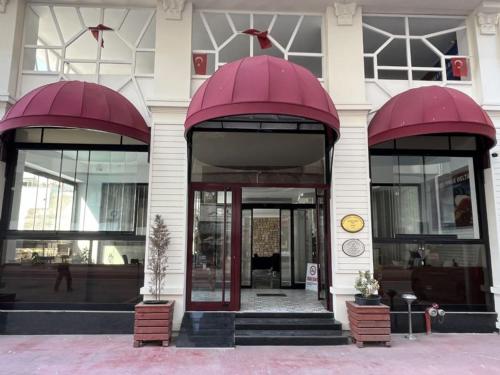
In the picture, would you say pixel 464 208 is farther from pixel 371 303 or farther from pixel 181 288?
pixel 181 288

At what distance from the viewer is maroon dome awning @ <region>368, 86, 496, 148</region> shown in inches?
269

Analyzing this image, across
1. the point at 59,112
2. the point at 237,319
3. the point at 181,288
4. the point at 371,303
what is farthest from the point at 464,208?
the point at 59,112

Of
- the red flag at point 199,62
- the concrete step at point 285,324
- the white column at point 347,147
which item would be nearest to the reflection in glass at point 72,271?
the concrete step at point 285,324

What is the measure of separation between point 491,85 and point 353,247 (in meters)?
4.81

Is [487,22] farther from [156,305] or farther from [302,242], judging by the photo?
[156,305]

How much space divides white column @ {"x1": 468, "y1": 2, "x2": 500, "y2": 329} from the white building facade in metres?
0.03

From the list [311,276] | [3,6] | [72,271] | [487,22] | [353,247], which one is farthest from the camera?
[311,276]

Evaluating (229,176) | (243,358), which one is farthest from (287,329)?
(229,176)

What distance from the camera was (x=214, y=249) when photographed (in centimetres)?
786

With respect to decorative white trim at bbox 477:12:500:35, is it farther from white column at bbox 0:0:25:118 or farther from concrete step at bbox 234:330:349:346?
white column at bbox 0:0:25:118

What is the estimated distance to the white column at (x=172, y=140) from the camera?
7398mm

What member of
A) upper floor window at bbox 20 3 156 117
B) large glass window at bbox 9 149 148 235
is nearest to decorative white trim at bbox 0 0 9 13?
upper floor window at bbox 20 3 156 117

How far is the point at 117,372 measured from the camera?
5.31 meters

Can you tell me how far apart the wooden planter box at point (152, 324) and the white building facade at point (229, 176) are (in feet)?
2.53
